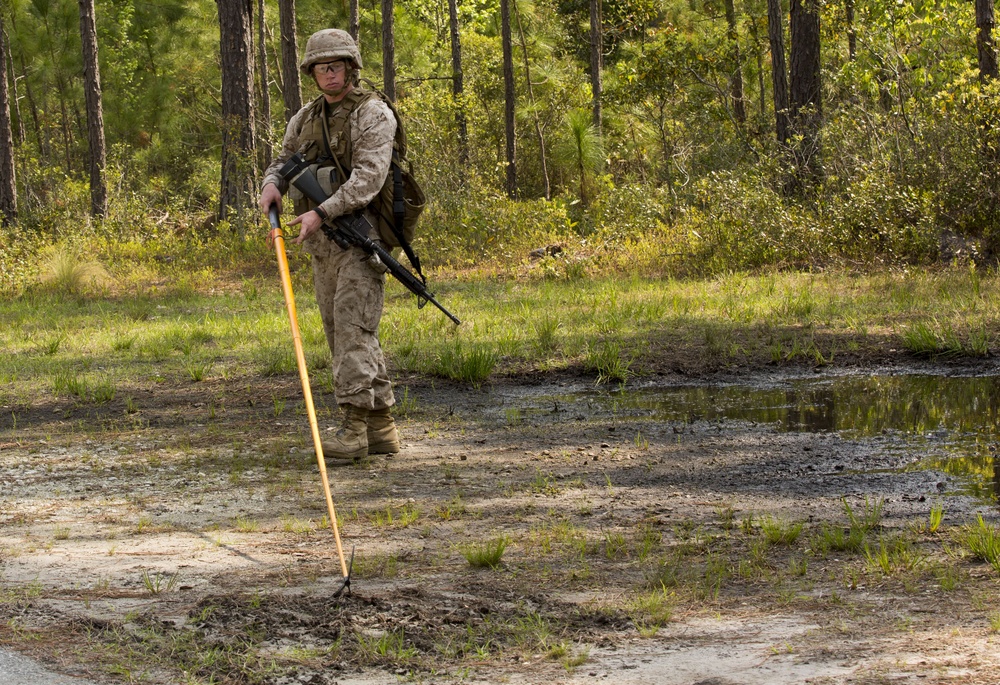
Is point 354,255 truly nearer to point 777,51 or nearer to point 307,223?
point 307,223

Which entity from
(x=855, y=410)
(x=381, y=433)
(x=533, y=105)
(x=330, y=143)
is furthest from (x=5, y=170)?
(x=855, y=410)

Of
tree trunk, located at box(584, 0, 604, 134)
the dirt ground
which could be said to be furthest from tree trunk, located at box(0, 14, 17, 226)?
the dirt ground

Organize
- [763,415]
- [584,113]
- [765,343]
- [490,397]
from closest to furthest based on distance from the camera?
[763,415]
[490,397]
[765,343]
[584,113]

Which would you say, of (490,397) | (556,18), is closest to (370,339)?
(490,397)

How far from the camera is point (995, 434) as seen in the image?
20.0ft

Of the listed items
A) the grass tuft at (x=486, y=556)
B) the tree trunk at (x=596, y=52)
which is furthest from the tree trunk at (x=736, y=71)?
the grass tuft at (x=486, y=556)

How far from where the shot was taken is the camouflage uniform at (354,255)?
5848 millimetres

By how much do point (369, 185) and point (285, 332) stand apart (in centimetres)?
460

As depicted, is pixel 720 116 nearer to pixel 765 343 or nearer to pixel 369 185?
pixel 765 343

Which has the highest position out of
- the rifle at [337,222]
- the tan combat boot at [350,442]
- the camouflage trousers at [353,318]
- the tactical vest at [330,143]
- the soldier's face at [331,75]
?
Result: the soldier's face at [331,75]

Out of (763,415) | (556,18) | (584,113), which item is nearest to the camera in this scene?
(763,415)

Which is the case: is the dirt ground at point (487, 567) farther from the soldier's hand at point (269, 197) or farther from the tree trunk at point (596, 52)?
the tree trunk at point (596, 52)

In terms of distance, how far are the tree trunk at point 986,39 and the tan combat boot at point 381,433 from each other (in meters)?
8.88

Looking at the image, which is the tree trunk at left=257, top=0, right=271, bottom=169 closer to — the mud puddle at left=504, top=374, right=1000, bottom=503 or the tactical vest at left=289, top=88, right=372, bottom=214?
the mud puddle at left=504, top=374, right=1000, bottom=503
